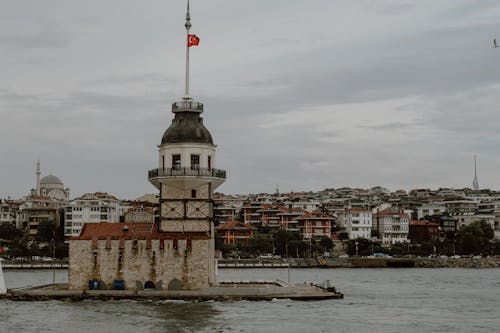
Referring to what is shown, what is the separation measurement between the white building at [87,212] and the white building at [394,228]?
45.9m

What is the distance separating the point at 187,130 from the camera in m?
54.2

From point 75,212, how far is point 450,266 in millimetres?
59107

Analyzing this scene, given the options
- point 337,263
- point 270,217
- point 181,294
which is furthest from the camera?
point 270,217

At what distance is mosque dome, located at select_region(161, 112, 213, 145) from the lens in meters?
54.2

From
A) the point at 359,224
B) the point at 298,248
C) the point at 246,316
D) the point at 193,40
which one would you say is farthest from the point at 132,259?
the point at 359,224

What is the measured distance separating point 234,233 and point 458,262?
35.6 meters

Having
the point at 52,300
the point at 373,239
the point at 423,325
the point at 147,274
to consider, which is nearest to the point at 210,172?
the point at 147,274

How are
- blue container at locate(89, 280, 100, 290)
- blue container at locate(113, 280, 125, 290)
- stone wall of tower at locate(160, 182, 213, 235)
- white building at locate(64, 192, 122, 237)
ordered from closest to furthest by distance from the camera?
blue container at locate(113, 280, 125, 290)
blue container at locate(89, 280, 100, 290)
stone wall of tower at locate(160, 182, 213, 235)
white building at locate(64, 192, 122, 237)

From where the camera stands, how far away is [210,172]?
5422cm

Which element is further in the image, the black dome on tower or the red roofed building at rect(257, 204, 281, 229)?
the red roofed building at rect(257, 204, 281, 229)

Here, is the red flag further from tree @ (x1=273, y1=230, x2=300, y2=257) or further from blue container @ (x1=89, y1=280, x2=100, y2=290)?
tree @ (x1=273, y1=230, x2=300, y2=257)

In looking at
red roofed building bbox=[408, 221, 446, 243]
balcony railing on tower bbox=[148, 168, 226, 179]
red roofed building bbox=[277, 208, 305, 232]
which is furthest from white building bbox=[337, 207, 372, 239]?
balcony railing on tower bbox=[148, 168, 226, 179]

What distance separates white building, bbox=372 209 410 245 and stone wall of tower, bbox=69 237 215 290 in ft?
372

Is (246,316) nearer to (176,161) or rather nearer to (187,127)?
(176,161)
